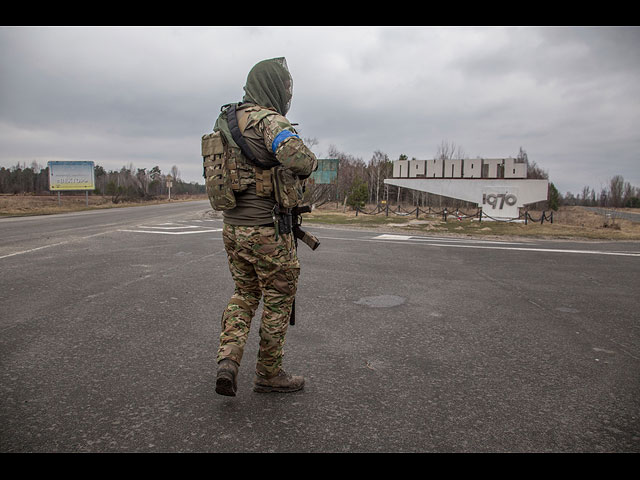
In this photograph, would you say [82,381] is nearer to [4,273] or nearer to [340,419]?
[340,419]

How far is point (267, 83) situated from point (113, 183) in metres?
61.3

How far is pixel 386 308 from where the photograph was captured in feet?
15.4

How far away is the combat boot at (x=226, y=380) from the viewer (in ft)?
7.69

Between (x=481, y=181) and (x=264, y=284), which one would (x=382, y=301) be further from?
(x=481, y=181)

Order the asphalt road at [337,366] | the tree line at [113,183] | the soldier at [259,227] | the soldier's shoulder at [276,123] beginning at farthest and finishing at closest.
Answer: the tree line at [113,183] → the soldier at [259,227] → the soldier's shoulder at [276,123] → the asphalt road at [337,366]

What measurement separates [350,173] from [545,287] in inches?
1812

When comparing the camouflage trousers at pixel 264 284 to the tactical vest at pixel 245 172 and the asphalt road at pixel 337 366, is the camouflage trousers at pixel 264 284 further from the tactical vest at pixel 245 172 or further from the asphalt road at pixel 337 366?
the asphalt road at pixel 337 366

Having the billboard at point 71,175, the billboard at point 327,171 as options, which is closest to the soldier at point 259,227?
the billboard at point 327,171

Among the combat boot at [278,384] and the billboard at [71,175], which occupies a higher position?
→ the billboard at [71,175]

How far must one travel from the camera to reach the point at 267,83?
2771 mm

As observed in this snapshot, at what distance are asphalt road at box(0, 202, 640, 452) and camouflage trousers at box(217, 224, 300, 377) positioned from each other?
1.09 feet

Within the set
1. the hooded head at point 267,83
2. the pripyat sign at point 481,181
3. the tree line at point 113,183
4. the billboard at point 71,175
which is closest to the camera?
the hooded head at point 267,83

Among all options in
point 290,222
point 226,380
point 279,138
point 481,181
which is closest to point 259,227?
point 290,222
